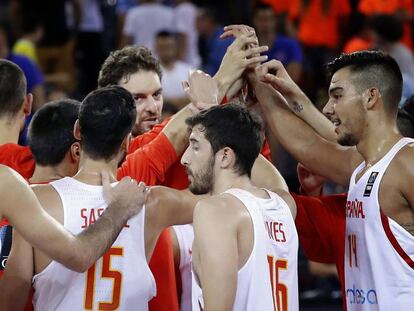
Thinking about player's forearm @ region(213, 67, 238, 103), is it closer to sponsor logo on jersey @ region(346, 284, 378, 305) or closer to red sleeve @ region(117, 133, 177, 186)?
red sleeve @ region(117, 133, 177, 186)

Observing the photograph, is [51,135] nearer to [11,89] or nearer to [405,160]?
[11,89]

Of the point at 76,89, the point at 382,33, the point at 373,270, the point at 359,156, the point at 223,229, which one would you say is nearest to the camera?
the point at 223,229

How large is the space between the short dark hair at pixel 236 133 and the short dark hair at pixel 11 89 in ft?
4.38

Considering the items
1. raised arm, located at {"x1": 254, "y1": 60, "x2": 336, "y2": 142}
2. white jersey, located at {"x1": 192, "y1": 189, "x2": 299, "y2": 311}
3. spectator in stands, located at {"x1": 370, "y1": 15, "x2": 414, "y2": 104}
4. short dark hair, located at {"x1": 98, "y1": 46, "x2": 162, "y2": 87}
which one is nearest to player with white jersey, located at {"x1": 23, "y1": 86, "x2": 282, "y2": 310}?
white jersey, located at {"x1": 192, "y1": 189, "x2": 299, "y2": 311}

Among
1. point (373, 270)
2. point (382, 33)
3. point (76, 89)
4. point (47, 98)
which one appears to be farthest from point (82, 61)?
point (373, 270)

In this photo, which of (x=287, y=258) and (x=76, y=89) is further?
(x=76, y=89)

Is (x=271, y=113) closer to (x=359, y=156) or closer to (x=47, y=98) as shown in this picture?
(x=359, y=156)

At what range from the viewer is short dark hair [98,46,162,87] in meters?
5.90

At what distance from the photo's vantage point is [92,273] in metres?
4.82

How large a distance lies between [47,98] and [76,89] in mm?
1163

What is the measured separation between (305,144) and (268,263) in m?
1.22

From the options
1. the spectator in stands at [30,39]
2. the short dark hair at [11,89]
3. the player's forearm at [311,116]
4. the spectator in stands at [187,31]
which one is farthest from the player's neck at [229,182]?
the spectator in stands at [187,31]

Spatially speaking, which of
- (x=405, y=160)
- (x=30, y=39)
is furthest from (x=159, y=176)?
(x=30, y=39)

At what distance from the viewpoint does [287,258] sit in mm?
4754
